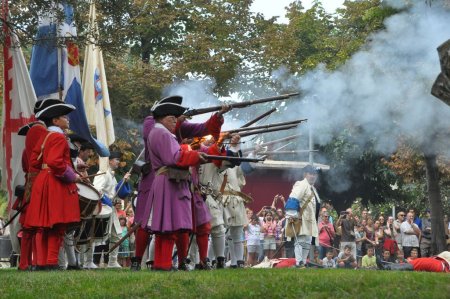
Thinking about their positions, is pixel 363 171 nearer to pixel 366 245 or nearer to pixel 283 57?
pixel 283 57

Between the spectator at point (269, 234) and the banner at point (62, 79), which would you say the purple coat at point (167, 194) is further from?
the spectator at point (269, 234)

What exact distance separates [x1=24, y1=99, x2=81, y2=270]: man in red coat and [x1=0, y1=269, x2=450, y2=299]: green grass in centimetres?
186

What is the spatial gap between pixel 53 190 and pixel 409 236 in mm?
14354

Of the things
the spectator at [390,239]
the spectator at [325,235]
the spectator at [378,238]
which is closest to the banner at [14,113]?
the spectator at [325,235]

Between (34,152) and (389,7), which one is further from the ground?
(389,7)

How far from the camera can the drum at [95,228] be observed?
14664 mm

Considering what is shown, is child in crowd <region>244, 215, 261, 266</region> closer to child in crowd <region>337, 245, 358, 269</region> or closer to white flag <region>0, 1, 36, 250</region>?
child in crowd <region>337, 245, 358, 269</region>

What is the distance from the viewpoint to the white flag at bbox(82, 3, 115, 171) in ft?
68.2

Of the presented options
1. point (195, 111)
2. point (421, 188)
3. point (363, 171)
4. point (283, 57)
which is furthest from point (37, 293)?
point (421, 188)

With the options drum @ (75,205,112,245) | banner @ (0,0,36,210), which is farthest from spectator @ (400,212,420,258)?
banner @ (0,0,36,210)

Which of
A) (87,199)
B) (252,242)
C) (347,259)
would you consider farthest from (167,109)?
(252,242)

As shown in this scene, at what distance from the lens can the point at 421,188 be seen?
158ft

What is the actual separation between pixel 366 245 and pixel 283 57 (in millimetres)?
8475

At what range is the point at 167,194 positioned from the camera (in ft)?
41.3
